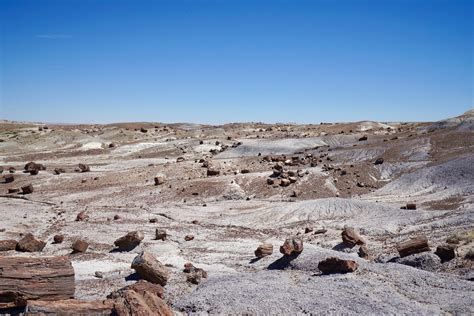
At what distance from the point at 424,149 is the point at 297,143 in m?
16.1

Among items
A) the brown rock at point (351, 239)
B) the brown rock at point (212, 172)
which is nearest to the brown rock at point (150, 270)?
the brown rock at point (351, 239)

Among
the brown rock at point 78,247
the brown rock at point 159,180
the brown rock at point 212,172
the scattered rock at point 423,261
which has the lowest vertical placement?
the brown rock at point 78,247

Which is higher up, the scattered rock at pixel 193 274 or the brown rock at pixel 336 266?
the brown rock at pixel 336 266

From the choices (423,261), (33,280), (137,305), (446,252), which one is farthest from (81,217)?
(446,252)

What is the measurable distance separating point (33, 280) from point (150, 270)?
3.97 meters

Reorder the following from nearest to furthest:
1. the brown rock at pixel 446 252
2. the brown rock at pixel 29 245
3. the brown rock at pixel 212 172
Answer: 1. the brown rock at pixel 446 252
2. the brown rock at pixel 29 245
3. the brown rock at pixel 212 172

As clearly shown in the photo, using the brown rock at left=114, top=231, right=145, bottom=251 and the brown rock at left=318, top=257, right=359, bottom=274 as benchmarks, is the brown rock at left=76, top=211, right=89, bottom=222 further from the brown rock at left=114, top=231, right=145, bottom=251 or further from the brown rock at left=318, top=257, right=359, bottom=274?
the brown rock at left=318, top=257, right=359, bottom=274

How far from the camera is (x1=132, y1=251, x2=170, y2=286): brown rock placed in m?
14.3

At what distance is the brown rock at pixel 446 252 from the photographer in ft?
51.5

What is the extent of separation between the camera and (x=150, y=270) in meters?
14.4

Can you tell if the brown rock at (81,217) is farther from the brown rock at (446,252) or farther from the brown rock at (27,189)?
the brown rock at (446,252)

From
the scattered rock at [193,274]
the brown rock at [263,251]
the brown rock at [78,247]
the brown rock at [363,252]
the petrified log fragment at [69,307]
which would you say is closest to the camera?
the petrified log fragment at [69,307]

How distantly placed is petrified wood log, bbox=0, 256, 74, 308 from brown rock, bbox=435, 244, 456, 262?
1184 cm

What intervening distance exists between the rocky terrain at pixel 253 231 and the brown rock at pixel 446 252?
0.15ft
